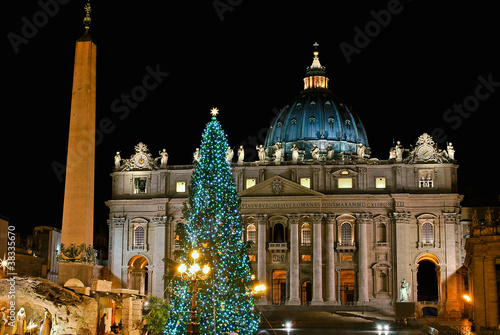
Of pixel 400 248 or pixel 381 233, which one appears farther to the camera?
pixel 381 233

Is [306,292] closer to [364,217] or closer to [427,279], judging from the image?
[364,217]

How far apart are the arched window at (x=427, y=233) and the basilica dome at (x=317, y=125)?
94.1 feet

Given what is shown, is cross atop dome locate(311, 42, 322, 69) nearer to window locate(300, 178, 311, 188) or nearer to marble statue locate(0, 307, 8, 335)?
window locate(300, 178, 311, 188)

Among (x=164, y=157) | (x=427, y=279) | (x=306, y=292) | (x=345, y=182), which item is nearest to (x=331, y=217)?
(x=345, y=182)

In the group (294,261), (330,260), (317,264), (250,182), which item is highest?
(250,182)

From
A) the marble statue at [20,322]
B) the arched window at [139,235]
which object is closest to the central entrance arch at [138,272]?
the arched window at [139,235]

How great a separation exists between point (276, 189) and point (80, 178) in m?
57.0

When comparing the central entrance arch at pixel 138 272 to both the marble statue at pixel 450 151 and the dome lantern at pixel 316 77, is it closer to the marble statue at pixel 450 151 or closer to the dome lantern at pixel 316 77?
the marble statue at pixel 450 151

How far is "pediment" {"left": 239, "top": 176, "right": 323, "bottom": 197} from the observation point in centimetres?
8931

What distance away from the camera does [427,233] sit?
88688 mm

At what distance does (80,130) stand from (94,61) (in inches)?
119

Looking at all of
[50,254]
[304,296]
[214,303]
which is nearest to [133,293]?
[214,303]

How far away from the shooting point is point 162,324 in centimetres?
4478

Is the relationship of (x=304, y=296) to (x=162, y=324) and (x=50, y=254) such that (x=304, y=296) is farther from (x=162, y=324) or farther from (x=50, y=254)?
A: (x=162, y=324)
